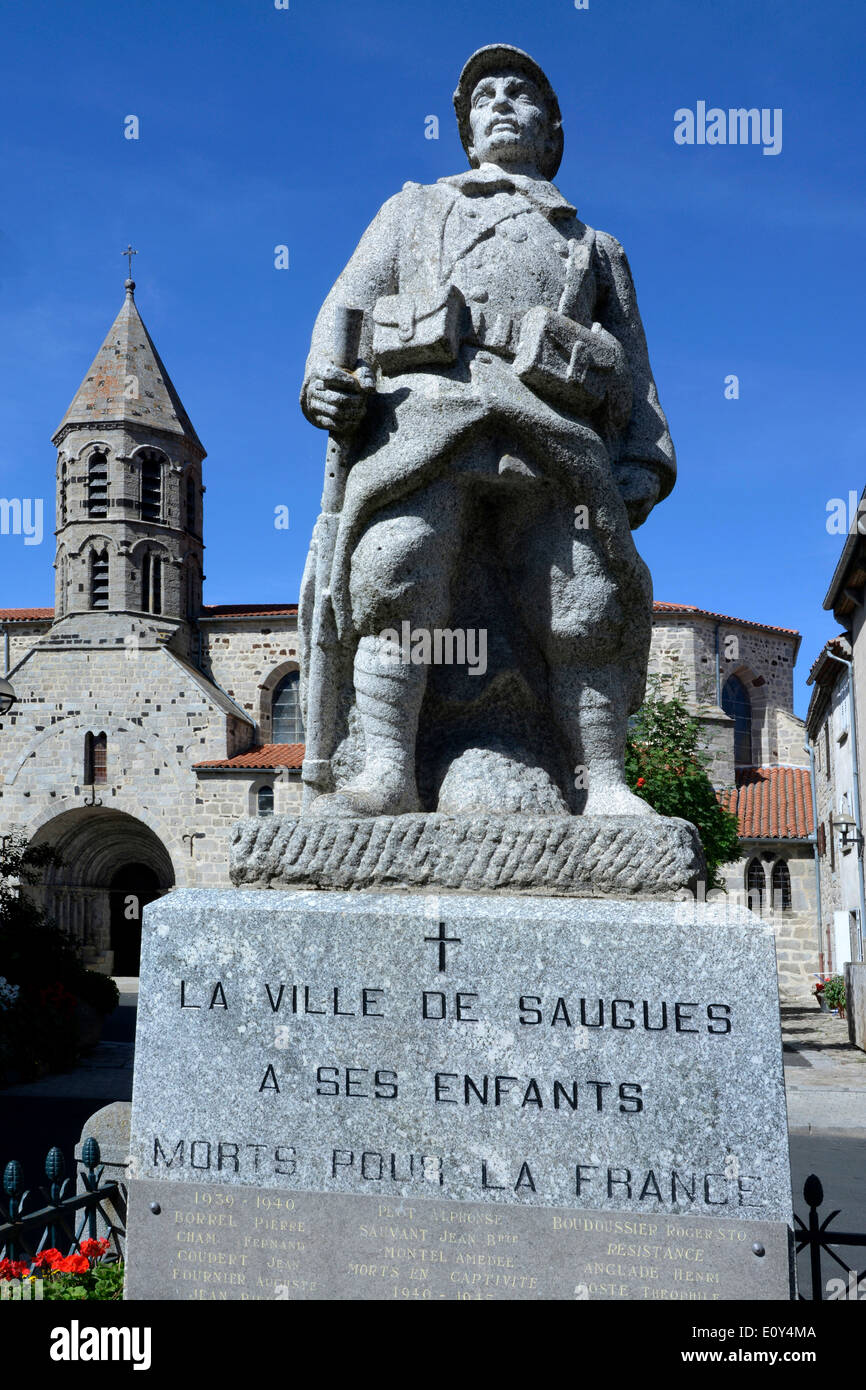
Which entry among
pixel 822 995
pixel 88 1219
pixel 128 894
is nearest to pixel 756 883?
pixel 822 995

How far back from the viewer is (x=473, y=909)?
9.23ft

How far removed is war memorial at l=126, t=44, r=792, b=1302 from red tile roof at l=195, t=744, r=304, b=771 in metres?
23.9

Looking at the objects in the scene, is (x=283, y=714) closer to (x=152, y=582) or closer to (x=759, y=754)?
(x=152, y=582)

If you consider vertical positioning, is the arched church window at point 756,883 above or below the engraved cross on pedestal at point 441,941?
above

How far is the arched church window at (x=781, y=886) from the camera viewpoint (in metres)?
26.4

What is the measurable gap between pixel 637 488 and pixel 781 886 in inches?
976

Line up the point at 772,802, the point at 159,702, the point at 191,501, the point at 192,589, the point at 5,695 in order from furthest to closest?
the point at 191,501, the point at 192,589, the point at 159,702, the point at 772,802, the point at 5,695

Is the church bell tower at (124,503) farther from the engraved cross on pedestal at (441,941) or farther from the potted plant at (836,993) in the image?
the engraved cross on pedestal at (441,941)

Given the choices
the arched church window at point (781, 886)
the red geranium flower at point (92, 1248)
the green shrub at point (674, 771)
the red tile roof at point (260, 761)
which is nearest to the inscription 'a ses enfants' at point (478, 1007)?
the red geranium flower at point (92, 1248)

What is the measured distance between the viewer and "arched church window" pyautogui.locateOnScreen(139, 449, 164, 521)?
32.6 m

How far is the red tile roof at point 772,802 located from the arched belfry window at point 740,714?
0.74 m

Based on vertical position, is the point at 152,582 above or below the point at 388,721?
above

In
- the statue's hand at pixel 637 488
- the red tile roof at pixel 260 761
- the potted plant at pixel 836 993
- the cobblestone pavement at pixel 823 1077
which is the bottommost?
the cobblestone pavement at pixel 823 1077

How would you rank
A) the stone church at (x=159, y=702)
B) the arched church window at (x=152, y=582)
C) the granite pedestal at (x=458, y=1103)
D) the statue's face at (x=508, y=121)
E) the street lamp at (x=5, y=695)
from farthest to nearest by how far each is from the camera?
the arched church window at (x=152, y=582), the stone church at (x=159, y=702), the street lamp at (x=5, y=695), the statue's face at (x=508, y=121), the granite pedestal at (x=458, y=1103)
